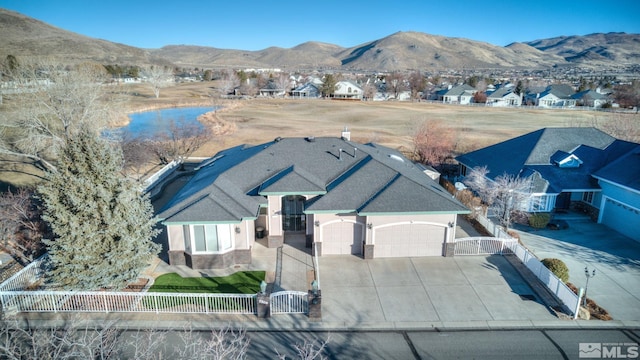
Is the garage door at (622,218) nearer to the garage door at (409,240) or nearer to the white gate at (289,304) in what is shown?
the garage door at (409,240)

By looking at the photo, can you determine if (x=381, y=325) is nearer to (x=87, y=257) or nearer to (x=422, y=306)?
(x=422, y=306)

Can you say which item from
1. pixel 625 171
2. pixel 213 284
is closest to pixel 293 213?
pixel 213 284

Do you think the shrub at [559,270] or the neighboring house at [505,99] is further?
the neighboring house at [505,99]

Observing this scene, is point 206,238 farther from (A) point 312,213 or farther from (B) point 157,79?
(B) point 157,79

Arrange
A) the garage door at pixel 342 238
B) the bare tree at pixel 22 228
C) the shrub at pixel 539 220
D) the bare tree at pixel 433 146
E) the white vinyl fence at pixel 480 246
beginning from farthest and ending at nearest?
the bare tree at pixel 433 146
the shrub at pixel 539 220
the white vinyl fence at pixel 480 246
the garage door at pixel 342 238
the bare tree at pixel 22 228

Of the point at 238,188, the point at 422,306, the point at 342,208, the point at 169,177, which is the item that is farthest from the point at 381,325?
the point at 169,177

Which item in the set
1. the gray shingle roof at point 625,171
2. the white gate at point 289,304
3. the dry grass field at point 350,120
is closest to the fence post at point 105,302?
the white gate at point 289,304

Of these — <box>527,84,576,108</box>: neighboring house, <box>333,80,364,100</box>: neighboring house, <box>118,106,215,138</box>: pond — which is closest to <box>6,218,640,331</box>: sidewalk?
<box>118,106,215,138</box>: pond

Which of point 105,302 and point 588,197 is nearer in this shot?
point 105,302
